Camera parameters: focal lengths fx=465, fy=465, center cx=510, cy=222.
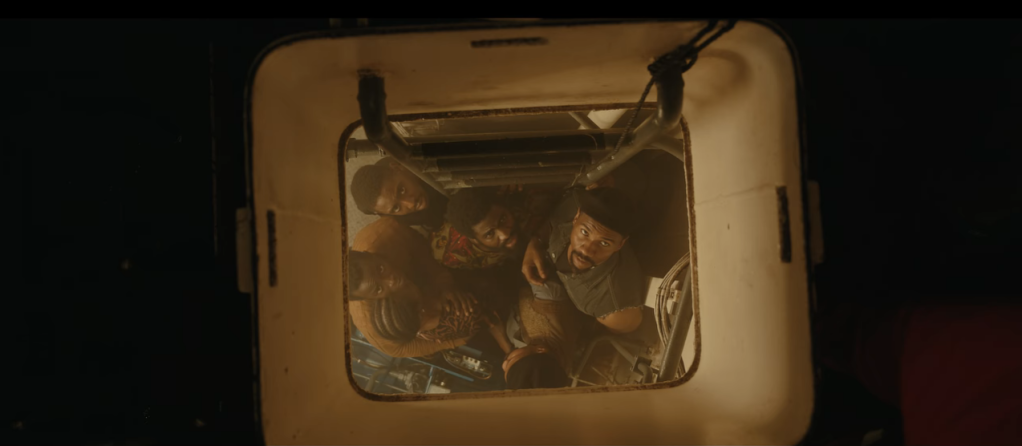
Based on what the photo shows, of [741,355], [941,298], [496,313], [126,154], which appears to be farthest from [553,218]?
[126,154]

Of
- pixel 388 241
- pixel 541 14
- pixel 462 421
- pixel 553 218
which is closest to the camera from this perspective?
pixel 541 14

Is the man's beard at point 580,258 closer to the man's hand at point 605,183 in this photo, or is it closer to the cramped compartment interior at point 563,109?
the man's hand at point 605,183

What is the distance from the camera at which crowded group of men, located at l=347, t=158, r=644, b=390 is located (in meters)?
1.62

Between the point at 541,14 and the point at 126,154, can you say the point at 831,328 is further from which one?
the point at 126,154

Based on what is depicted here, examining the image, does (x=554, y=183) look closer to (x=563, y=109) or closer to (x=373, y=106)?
(x=563, y=109)

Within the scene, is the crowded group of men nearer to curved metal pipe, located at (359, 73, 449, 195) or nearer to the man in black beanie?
the man in black beanie

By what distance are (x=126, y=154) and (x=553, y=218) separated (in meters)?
1.29

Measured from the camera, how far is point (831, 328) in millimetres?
766

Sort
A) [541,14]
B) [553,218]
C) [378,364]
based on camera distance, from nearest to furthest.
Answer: [541,14]
[553,218]
[378,364]

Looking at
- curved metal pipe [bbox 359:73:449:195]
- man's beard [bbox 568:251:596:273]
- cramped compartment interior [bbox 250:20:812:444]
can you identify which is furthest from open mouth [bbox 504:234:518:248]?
curved metal pipe [bbox 359:73:449:195]

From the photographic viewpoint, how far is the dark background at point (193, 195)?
0.67 m

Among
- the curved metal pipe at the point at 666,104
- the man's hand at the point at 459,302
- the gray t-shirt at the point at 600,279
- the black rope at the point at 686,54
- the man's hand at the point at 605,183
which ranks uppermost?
the black rope at the point at 686,54

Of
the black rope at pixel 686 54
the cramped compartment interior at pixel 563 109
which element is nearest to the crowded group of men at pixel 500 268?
the cramped compartment interior at pixel 563 109

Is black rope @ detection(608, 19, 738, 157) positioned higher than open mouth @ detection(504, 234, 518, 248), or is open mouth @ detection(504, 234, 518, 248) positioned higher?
black rope @ detection(608, 19, 738, 157)
